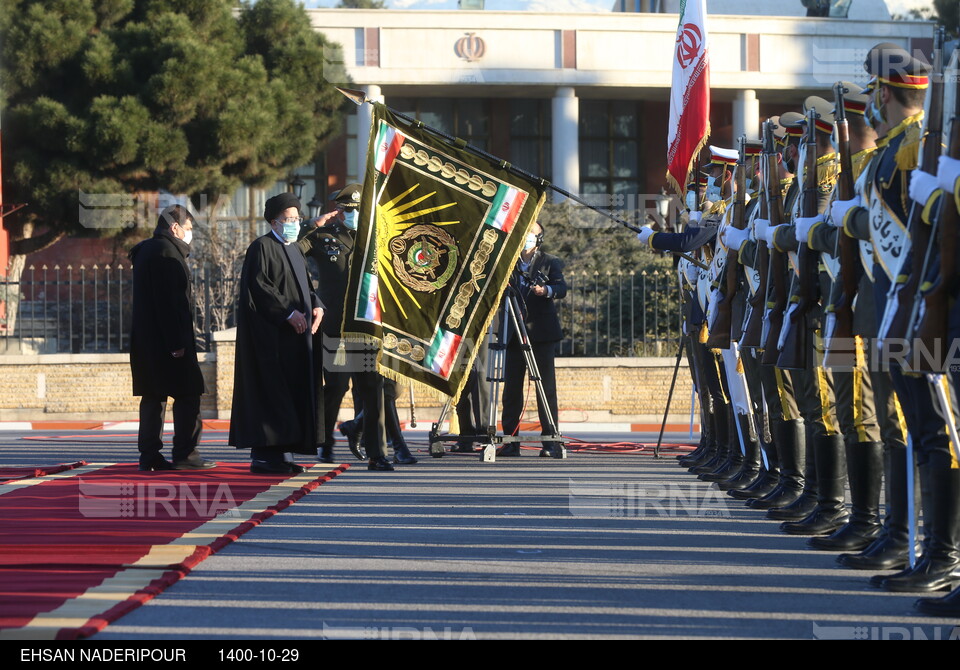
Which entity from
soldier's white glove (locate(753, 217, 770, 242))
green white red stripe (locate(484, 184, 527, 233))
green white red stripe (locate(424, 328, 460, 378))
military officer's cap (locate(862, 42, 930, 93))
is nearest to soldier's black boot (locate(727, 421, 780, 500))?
soldier's white glove (locate(753, 217, 770, 242))

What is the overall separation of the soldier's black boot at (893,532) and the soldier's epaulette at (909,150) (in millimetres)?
1268

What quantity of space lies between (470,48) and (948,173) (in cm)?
3012

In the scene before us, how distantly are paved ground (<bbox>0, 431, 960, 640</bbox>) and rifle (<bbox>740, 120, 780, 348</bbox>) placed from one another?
1.04 meters

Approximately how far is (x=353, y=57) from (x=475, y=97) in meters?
5.51

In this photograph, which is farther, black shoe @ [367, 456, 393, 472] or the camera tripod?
the camera tripod

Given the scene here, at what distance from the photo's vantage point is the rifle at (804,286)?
698cm

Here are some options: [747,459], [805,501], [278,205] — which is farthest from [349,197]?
[805,501]

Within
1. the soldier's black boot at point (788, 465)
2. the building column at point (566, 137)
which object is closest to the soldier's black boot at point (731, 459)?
the soldier's black boot at point (788, 465)

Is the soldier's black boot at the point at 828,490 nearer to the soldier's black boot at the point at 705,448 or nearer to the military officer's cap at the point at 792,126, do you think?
the military officer's cap at the point at 792,126

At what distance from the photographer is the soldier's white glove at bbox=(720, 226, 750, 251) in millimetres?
8289

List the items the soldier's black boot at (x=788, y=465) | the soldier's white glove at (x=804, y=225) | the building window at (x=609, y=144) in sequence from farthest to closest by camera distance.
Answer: the building window at (x=609, y=144), the soldier's black boot at (x=788, y=465), the soldier's white glove at (x=804, y=225)

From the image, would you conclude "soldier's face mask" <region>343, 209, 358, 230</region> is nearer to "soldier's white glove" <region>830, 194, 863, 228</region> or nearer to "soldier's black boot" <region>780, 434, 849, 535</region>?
"soldier's black boot" <region>780, 434, 849, 535</region>

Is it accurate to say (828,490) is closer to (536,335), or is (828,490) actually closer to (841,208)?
(841,208)

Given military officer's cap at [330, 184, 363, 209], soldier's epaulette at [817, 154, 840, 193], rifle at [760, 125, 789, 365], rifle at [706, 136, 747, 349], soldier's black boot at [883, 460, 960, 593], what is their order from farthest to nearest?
military officer's cap at [330, 184, 363, 209], rifle at [706, 136, 747, 349], rifle at [760, 125, 789, 365], soldier's epaulette at [817, 154, 840, 193], soldier's black boot at [883, 460, 960, 593]
